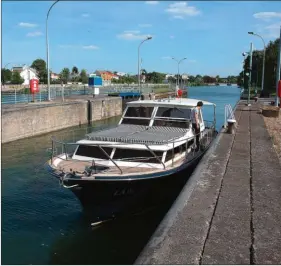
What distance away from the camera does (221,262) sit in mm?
4324

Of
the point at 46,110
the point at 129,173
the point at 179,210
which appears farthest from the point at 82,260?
the point at 46,110

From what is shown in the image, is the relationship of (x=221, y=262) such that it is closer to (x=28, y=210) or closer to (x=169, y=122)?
(x=28, y=210)

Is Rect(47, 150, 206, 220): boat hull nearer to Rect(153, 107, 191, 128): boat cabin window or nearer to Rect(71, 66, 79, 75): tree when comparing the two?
Rect(153, 107, 191, 128): boat cabin window

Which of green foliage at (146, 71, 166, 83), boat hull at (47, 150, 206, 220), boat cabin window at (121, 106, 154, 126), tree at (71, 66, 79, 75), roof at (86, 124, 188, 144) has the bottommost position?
boat hull at (47, 150, 206, 220)

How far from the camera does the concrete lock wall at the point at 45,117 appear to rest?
20516 mm

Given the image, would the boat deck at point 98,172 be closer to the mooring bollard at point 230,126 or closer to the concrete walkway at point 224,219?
the concrete walkway at point 224,219

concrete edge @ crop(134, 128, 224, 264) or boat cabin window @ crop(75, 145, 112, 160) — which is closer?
concrete edge @ crop(134, 128, 224, 264)

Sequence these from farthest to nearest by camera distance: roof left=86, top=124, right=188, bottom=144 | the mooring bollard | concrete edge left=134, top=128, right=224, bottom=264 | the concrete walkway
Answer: the mooring bollard → roof left=86, top=124, right=188, bottom=144 → concrete edge left=134, top=128, right=224, bottom=264 → the concrete walkway

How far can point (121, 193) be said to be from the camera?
8.23 m

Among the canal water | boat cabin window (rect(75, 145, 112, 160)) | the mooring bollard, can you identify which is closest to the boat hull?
the canal water

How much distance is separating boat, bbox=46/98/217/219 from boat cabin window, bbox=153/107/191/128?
0.64 m

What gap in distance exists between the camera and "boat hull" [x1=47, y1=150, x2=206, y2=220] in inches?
316

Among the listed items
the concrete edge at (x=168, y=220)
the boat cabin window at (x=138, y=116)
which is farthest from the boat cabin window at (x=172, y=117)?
the concrete edge at (x=168, y=220)

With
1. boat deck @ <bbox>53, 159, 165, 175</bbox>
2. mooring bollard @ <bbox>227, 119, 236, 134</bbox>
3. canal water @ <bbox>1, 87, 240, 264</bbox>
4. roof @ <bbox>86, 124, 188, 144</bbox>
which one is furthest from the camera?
mooring bollard @ <bbox>227, 119, 236, 134</bbox>
